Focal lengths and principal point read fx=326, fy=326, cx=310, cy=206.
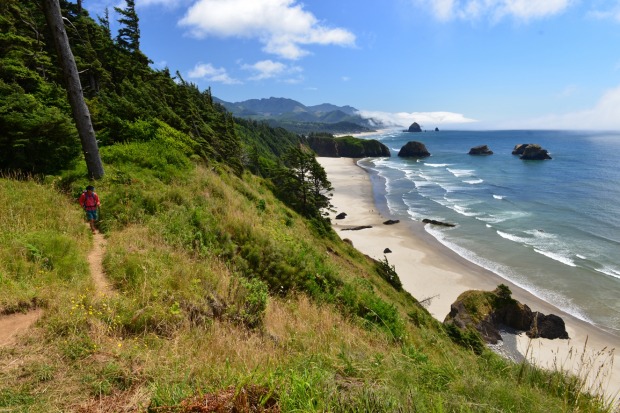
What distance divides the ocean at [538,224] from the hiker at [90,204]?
2899cm

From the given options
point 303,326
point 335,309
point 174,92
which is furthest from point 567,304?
point 174,92

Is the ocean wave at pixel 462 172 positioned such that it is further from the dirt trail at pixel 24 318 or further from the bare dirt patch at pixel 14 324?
the bare dirt patch at pixel 14 324

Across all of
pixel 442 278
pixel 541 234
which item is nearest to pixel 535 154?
A: pixel 541 234

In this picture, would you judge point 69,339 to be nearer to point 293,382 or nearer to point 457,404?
point 293,382

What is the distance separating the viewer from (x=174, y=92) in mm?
29859

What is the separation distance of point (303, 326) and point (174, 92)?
97.0ft

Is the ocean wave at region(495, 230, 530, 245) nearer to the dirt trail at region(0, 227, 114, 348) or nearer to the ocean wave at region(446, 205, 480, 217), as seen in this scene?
the ocean wave at region(446, 205, 480, 217)

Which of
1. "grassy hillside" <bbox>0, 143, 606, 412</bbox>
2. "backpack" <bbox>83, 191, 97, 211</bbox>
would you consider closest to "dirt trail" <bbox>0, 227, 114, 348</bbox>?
"grassy hillside" <bbox>0, 143, 606, 412</bbox>

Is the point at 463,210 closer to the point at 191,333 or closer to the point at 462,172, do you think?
the point at 462,172

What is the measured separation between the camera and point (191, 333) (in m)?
4.92

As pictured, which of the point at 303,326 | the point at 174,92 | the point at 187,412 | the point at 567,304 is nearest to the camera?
the point at 187,412

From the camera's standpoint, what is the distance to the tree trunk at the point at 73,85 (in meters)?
9.09

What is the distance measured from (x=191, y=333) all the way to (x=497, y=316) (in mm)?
22656

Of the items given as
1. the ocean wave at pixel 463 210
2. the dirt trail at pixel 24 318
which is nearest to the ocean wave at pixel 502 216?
the ocean wave at pixel 463 210
